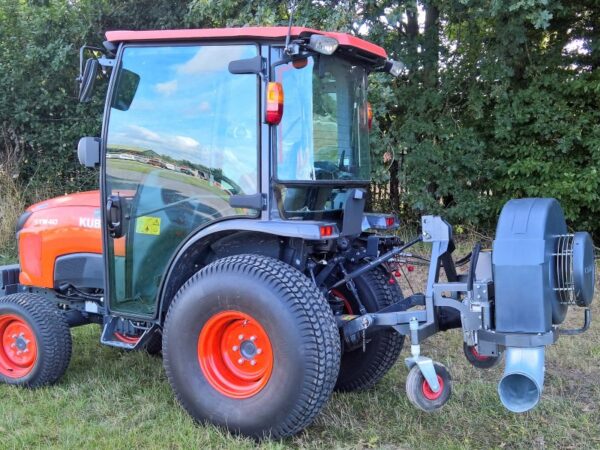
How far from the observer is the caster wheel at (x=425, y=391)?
9.84 ft

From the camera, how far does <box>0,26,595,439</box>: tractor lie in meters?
2.91

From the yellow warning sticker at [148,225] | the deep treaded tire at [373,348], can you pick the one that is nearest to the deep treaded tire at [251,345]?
the yellow warning sticker at [148,225]

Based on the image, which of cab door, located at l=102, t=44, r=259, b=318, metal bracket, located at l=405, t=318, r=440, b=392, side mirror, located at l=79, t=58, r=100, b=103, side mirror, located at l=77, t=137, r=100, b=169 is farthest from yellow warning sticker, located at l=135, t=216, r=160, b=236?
metal bracket, located at l=405, t=318, r=440, b=392

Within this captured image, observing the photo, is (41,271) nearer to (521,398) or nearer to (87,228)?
(87,228)

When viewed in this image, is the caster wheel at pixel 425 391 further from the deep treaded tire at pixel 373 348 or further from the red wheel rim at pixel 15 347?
the red wheel rim at pixel 15 347

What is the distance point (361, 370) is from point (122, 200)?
174cm

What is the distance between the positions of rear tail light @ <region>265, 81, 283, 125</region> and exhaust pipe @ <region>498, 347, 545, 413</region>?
1533 millimetres

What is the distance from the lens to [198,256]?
3512 mm

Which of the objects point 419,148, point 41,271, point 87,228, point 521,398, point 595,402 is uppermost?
point 419,148

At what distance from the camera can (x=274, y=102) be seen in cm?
303

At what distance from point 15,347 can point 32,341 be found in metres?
0.20

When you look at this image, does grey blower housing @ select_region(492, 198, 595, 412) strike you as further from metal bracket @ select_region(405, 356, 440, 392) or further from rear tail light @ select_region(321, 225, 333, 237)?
rear tail light @ select_region(321, 225, 333, 237)

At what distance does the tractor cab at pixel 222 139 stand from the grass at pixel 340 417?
584 millimetres

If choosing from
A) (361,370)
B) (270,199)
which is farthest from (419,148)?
(270,199)
